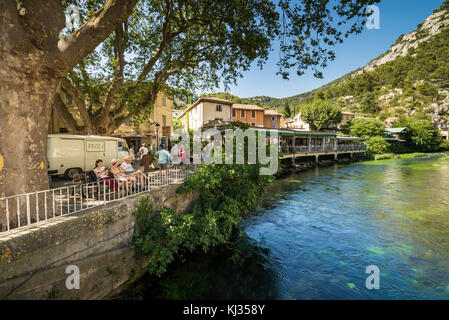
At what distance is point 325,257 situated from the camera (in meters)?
7.15

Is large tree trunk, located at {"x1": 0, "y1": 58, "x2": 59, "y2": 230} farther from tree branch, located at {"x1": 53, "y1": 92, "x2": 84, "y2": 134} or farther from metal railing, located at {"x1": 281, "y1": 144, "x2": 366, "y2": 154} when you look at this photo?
metal railing, located at {"x1": 281, "y1": 144, "x2": 366, "y2": 154}

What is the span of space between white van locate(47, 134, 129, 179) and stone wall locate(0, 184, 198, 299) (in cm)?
524

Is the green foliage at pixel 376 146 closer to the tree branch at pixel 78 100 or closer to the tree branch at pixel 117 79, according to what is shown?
the tree branch at pixel 117 79

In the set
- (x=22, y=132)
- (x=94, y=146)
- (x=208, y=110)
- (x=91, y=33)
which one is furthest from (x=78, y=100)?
(x=208, y=110)

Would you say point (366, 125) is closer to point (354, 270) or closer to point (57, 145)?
point (354, 270)

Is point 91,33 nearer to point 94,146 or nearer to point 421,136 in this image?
point 94,146

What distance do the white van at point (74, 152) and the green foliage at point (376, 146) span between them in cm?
4684

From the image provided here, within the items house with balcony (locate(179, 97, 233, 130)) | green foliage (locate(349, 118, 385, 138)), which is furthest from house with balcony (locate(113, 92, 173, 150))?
green foliage (locate(349, 118, 385, 138))

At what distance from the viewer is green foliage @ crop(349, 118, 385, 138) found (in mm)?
45844

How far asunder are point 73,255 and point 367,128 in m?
55.2

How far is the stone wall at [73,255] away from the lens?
3.34 meters

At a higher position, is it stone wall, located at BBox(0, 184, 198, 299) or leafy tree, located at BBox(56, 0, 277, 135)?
leafy tree, located at BBox(56, 0, 277, 135)
